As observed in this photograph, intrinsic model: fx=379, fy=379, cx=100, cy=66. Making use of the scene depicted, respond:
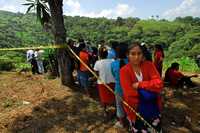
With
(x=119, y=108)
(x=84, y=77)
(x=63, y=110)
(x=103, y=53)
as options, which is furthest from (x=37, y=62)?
(x=119, y=108)

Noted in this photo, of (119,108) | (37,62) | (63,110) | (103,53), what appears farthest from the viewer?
(37,62)

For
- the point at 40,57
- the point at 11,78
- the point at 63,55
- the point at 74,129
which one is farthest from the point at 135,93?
the point at 40,57

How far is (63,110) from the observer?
8.00m

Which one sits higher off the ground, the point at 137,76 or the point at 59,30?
the point at 59,30

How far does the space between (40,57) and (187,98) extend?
5.80m

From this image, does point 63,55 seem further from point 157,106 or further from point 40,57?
point 157,106

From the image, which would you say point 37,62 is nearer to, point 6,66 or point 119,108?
point 6,66

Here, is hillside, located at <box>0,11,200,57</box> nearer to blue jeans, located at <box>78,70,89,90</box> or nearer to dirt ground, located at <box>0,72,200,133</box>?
dirt ground, located at <box>0,72,200,133</box>

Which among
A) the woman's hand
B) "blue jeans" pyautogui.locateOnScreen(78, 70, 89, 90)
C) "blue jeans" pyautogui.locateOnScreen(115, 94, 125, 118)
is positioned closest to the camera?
the woman's hand

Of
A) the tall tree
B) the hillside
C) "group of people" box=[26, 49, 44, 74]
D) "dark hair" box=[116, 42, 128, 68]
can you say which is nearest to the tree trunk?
the tall tree

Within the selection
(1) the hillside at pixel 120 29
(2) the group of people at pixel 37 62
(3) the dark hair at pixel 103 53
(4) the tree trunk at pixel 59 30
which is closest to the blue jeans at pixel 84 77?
(4) the tree trunk at pixel 59 30

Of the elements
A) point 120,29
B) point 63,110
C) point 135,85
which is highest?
point 120,29

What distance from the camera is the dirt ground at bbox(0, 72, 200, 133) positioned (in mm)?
7305

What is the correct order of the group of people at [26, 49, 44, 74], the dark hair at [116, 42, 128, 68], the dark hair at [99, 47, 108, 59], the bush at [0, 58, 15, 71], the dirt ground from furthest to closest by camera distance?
the bush at [0, 58, 15, 71]
the group of people at [26, 49, 44, 74]
the dark hair at [99, 47, 108, 59]
the dirt ground
the dark hair at [116, 42, 128, 68]
